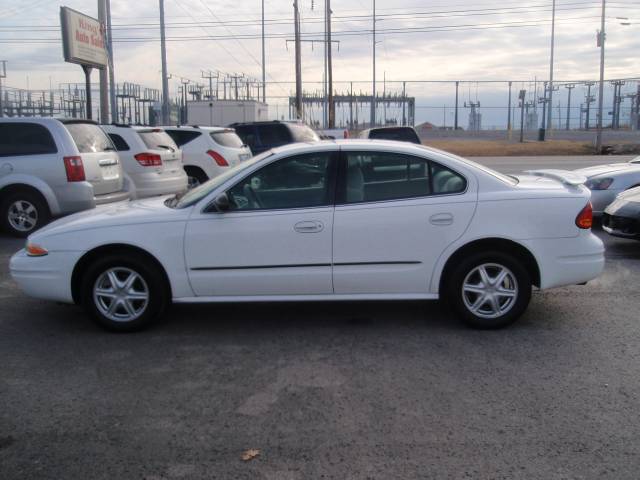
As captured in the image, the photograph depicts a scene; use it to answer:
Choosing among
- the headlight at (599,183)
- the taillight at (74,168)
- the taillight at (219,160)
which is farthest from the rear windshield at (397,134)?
the taillight at (74,168)

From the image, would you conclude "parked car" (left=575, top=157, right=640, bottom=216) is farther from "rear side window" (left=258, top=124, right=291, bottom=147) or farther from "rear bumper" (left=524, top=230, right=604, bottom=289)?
"rear side window" (left=258, top=124, right=291, bottom=147)

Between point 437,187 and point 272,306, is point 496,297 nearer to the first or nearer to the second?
point 437,187

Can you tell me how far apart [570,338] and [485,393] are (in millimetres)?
1453

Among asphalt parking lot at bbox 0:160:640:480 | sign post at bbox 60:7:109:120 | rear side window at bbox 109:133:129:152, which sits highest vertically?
sign post at bbox 60:7:109:120

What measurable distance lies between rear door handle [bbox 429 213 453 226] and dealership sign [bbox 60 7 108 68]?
54.5 feet

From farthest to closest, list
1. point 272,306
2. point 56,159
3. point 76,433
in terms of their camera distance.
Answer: point 56,159, point 272,306, point 76,433

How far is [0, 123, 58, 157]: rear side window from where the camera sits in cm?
981

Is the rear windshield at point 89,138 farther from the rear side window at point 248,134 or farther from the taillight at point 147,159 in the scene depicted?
the rear side window at point 248,134

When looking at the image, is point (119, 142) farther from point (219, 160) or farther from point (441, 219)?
point (441, 219)

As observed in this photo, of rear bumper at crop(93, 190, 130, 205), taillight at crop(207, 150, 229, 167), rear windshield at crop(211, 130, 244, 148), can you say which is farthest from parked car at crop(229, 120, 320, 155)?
rear bumper at crop(93, 190, 130, 205)

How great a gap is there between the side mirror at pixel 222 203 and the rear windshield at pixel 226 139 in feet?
31.2

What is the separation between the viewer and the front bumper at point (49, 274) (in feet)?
18.0

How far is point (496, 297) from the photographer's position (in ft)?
18.0

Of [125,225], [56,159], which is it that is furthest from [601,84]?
[125,225]
